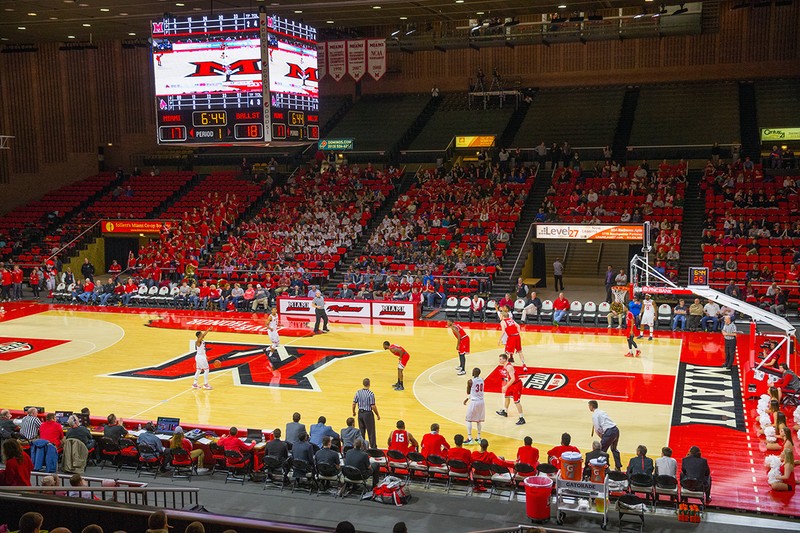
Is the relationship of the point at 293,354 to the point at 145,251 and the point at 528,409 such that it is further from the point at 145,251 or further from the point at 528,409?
the point at 145,251

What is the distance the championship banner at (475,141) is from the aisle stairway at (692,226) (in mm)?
9569

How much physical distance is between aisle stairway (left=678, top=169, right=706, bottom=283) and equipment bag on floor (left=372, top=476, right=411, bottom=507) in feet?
63.3

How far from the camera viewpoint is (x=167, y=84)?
23750 mm

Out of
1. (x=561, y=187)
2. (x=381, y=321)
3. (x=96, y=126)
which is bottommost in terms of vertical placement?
(x=381, y=321)

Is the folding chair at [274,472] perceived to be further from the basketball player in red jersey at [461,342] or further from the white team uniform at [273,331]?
the white team uniform at [273,331]

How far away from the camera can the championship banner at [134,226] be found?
38.8 m

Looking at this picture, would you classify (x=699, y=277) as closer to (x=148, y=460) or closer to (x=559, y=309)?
(x=559, y=309)

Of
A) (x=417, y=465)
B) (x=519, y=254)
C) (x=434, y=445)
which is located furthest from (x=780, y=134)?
(x=417, y=465)

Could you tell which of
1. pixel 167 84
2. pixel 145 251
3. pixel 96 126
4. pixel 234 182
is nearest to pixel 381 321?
pixel 167 84

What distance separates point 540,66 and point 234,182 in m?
17.0

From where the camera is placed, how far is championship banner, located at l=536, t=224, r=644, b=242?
3003 centimetres

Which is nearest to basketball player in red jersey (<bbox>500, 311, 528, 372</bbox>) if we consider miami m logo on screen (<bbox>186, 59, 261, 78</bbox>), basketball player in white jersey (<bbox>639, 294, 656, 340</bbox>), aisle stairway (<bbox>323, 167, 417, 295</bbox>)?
basketball player in white jersey (<bbox>639, 294, 656, 340</bbox>)

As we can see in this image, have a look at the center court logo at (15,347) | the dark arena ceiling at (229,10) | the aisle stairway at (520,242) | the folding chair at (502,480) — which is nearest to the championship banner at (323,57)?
the dark arena ceiling at (229,10)

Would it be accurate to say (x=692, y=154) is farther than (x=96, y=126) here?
No
